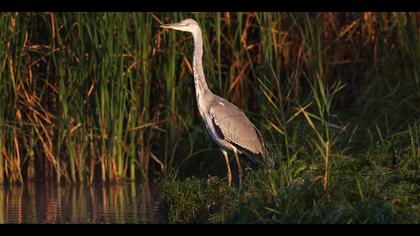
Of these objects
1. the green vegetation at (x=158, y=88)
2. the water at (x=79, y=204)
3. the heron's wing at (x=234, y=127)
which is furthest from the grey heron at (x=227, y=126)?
the water at (x=79, y=204)

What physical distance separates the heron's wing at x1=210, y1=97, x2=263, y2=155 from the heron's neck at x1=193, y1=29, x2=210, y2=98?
0.16 metres

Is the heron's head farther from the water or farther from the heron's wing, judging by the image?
the water

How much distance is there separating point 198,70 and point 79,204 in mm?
1452

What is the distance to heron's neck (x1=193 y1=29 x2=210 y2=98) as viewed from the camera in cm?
849

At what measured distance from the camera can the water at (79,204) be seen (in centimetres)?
737

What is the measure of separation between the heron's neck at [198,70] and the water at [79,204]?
96 cm

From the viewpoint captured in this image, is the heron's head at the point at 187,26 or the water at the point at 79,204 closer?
the water at the point at 79,204

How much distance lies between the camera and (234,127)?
841 centimetres

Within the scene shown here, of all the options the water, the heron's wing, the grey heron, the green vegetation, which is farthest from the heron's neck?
the water

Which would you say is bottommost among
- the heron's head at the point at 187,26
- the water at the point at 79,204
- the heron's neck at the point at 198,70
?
the water at the point at 79,204

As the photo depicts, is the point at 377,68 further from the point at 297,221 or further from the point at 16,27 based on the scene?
the point at 297,221

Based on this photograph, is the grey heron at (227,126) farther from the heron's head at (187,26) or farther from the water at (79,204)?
the water at (79,204)
